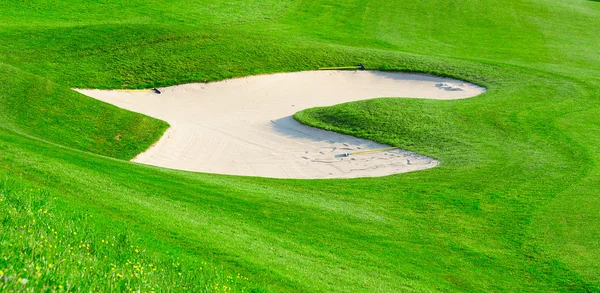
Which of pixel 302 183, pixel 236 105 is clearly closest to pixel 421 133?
pixel 302 183

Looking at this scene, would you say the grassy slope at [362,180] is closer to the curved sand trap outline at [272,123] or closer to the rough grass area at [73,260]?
the rough grass area at [73,260]

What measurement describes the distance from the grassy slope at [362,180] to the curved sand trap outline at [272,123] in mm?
832

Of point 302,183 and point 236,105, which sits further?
point 236,105

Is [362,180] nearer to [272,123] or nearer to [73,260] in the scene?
[272,123]

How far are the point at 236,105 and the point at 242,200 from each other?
11622 millimetres

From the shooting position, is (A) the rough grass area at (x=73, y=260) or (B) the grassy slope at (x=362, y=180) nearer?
(A) the rough grass area at (x=73, y=260)

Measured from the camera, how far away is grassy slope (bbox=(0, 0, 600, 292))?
11.7 m

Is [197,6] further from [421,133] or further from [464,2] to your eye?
[421,133]

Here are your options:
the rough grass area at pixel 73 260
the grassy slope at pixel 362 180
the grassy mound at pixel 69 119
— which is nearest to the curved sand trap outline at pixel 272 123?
the grassy mound at pixel 69 119

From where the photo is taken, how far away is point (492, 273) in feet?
39.6

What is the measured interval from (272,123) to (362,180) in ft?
21.7

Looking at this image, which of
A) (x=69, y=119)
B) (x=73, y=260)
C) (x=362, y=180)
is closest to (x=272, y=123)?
(x=362, y=180)

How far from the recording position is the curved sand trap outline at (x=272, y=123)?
19.5m

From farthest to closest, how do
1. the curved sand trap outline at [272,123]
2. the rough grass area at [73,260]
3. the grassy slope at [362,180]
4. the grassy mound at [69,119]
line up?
the curved sand trap outline at [272,123]
the grassy mound at [69,119]
the grassy slope at [362,180]
the rough grass area at [73,260]
